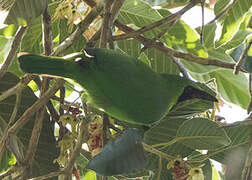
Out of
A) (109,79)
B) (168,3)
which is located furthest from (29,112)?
(168,3)

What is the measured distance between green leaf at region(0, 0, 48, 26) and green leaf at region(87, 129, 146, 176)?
361 millimetres

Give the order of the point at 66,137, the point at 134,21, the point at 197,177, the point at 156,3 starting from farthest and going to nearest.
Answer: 1. the point at 156,3
2. the point at 134,21
3. the point at 66,137
4. the point at 197,177

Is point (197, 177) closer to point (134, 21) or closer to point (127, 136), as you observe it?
point (127, 136)

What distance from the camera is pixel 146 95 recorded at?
0.78 meters

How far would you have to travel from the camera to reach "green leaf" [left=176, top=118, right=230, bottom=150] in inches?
38.9

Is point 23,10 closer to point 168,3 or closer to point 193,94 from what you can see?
point 193,94

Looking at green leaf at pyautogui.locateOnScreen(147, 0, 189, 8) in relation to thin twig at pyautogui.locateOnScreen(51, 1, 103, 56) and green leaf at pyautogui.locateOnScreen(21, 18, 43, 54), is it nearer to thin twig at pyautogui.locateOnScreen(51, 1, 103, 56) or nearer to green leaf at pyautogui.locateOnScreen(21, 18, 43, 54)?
green leaf at pyautogui.locateOnScreen(21, 18, 43, 54)

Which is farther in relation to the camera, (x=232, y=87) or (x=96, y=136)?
(x=232, y=87)

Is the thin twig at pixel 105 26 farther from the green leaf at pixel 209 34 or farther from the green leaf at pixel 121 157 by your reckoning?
the green leaf at pixel 209 34

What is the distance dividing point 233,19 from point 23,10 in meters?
0.54

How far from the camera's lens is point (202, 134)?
1008 millimetres

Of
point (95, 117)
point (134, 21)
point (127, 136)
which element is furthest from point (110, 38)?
point (134, 21)

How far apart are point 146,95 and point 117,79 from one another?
0.18 ft

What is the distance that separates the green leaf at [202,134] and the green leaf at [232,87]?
39 centimetres
